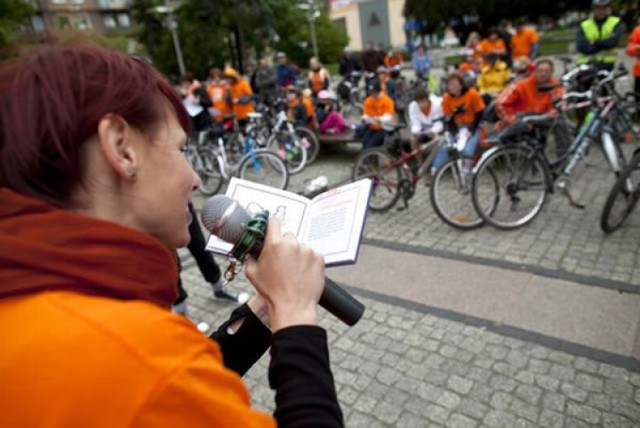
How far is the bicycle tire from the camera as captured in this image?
16.8 feet

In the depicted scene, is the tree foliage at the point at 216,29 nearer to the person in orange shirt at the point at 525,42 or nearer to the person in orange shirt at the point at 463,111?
the person in orange shirt at the point at 525,42

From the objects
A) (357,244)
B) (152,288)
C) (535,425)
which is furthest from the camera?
(535,425)

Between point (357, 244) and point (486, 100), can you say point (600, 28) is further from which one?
point (357, 244)

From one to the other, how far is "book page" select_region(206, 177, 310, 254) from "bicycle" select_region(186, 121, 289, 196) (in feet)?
18.6

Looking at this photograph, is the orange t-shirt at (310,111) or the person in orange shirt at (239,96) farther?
the orange t-shirt at (310,111)

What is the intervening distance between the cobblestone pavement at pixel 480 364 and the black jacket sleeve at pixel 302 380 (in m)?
1.91

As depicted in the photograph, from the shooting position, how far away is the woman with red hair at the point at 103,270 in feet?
2.10

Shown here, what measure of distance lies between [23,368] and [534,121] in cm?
559

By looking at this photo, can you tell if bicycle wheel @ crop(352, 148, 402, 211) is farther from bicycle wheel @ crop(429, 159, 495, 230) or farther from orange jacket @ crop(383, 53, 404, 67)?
orange jacket @ crop(383, 53, 404, 67)

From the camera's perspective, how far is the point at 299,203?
1496 millimetres

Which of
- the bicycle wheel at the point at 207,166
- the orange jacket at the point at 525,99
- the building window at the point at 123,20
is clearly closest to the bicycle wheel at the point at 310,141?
the bicycle wheel at the point at 207,166

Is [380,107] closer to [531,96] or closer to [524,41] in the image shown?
[531,96]

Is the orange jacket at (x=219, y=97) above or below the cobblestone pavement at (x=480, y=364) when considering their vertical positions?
above

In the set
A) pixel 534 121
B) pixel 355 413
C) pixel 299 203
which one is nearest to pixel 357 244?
pixel 299 203
